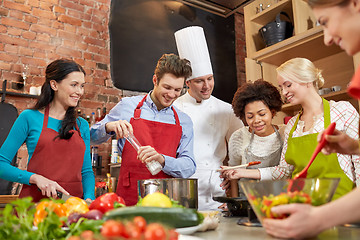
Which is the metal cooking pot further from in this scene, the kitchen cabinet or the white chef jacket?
the kitchen cabinet

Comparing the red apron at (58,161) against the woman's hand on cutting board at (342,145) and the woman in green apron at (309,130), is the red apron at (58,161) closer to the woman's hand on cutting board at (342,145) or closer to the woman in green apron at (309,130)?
the woman in green apron at (309,130)

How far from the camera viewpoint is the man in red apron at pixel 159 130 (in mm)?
1744

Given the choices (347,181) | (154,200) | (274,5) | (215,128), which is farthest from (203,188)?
(274,5)

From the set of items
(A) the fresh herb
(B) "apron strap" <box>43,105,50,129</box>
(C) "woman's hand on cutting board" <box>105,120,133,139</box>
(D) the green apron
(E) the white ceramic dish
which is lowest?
(E) the white ceramic dish

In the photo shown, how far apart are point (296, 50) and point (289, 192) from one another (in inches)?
83.1

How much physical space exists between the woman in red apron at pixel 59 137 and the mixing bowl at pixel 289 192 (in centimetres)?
109

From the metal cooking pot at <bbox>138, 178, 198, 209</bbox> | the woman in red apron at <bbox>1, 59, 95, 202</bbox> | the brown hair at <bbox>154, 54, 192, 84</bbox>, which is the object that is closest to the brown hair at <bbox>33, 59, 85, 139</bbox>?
the woman in red apron at <bbox>1, 59, 95, 202</bbox>

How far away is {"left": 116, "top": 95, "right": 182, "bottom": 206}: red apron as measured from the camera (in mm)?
1750

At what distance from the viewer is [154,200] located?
889 millimetres

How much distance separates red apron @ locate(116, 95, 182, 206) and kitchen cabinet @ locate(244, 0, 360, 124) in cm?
122

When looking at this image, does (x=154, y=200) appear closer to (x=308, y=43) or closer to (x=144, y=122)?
(x=144, y=122)

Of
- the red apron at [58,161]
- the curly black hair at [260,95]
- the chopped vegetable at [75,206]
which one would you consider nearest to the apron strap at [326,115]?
the curly black hair at [260,95]

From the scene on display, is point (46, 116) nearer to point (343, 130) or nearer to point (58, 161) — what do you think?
point (58, 161)

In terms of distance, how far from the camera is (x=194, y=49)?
7.54 ft
